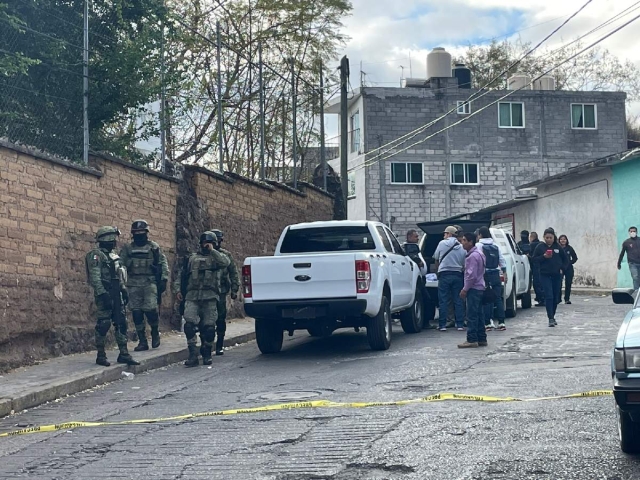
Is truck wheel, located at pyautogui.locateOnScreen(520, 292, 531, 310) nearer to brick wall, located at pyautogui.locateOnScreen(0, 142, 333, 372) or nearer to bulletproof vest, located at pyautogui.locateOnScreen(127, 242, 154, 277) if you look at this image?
brick wall, located at pyautogui.locateOnScreen(0, 142, 333, 372)

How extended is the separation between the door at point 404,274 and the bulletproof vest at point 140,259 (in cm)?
391

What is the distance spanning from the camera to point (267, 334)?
1323 cm

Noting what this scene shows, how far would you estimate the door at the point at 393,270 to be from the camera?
13.8 metres

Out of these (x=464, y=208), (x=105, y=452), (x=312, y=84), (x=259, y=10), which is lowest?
(x=105, y=452)

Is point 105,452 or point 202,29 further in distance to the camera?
point 202,29

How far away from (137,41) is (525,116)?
29.8m

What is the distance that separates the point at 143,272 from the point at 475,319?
468 cm

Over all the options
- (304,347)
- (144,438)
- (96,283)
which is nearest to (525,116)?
(304,347)

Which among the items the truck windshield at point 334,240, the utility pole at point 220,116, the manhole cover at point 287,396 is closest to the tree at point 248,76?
the utility pole at point 220,116

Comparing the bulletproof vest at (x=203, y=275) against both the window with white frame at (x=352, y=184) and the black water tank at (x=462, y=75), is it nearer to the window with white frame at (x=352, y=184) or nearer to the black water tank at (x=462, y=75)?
the window with white frame at (x=352, y=184)

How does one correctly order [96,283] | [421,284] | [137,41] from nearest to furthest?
[96,283], [137,41], [421,284]

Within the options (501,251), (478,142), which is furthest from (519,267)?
(478,142)

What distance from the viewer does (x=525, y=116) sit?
42406 mm

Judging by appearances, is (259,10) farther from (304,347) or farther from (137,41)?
(304,347)
